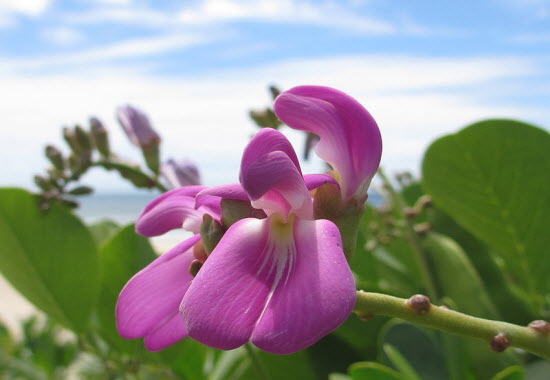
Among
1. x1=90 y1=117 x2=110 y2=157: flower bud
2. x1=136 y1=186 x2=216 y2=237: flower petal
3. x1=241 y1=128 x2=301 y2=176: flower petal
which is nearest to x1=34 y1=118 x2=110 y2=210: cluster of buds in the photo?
x1=90 y1=117 x2=110 y2=157: flower bud

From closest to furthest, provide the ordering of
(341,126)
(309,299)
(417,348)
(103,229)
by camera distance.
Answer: (309,299), (341,126), (417,348), (103,229)

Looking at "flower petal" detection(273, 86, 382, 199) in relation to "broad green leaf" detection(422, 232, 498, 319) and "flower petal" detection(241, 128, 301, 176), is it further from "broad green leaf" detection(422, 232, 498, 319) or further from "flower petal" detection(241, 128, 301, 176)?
"broad green leaf" detection(422, 232, 498, 319)

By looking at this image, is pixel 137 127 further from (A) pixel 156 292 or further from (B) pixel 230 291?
(B) pixel 230 291

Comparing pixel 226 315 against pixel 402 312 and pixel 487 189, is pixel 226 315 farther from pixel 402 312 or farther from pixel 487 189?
pixel 487 189

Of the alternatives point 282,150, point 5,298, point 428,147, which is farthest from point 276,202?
point 5,298

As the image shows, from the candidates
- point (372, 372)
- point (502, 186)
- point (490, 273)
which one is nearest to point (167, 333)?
point (372, 372)
